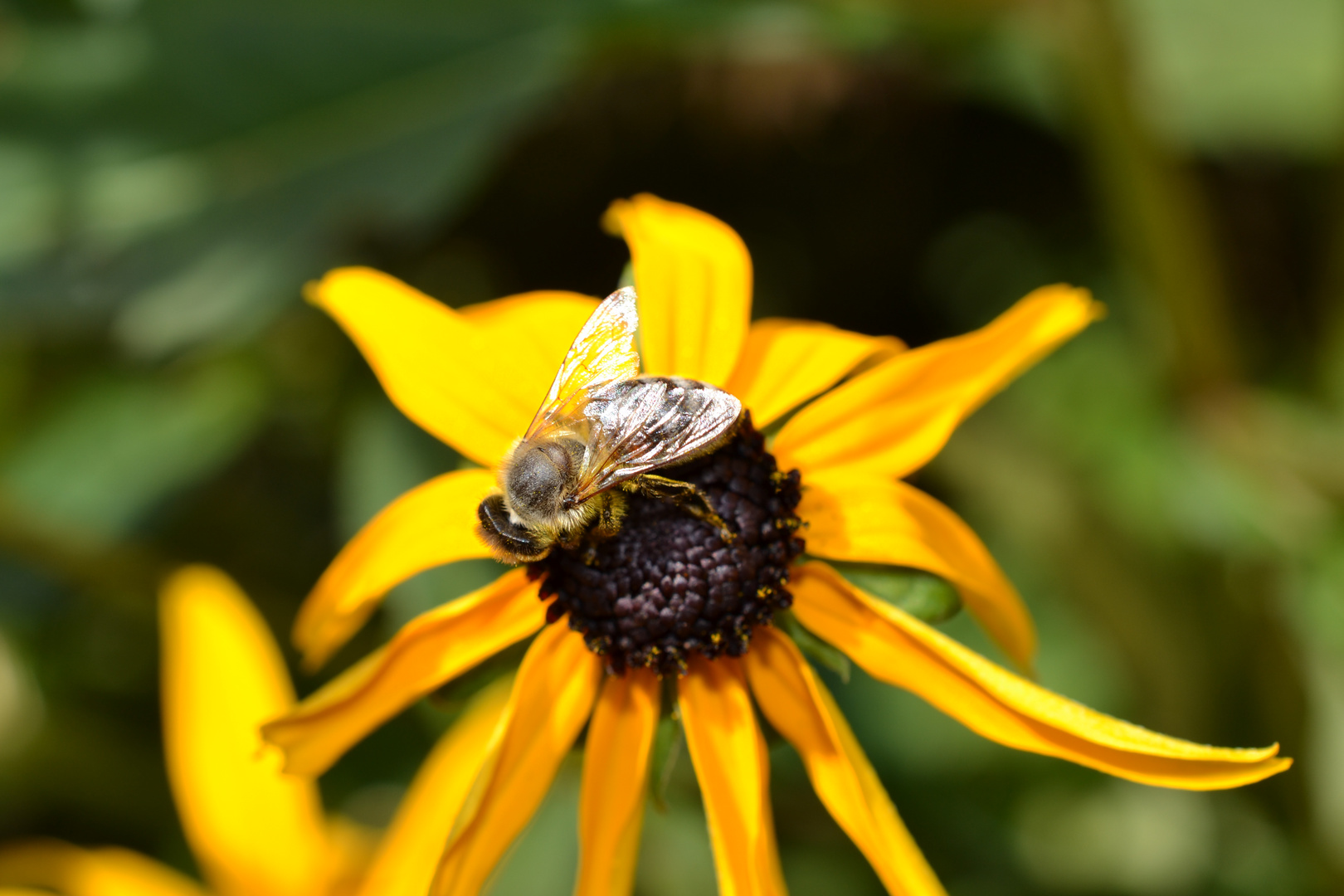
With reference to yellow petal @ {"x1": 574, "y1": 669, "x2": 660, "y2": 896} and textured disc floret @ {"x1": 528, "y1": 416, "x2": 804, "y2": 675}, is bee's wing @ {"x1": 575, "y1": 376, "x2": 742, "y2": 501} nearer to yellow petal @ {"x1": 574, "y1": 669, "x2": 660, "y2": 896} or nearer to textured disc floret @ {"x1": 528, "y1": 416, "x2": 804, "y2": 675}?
textured disc floret @ {"x1": 528, "y1": 416, "x2": 804, "y2": 675}

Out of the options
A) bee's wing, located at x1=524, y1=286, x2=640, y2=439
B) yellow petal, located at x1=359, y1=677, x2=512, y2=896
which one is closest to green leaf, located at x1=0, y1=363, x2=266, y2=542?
yellow petal, located at x1=359, y1=677, x2=512, y2=896

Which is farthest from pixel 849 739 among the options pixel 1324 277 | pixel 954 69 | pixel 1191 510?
pixel 1324 277

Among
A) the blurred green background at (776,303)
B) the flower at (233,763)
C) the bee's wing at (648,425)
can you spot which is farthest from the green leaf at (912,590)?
the flower at (233,763)

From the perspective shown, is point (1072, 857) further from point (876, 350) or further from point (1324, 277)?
point (876, 350)

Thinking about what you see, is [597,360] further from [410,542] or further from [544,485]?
[410,542]

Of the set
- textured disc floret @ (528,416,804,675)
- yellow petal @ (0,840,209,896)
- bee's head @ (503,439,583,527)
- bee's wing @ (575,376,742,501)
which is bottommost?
yellow petal @ (0,840,209,896)

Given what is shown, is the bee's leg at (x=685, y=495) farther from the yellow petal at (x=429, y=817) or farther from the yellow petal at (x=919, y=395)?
the yellow petal at (x=429, y=817)
